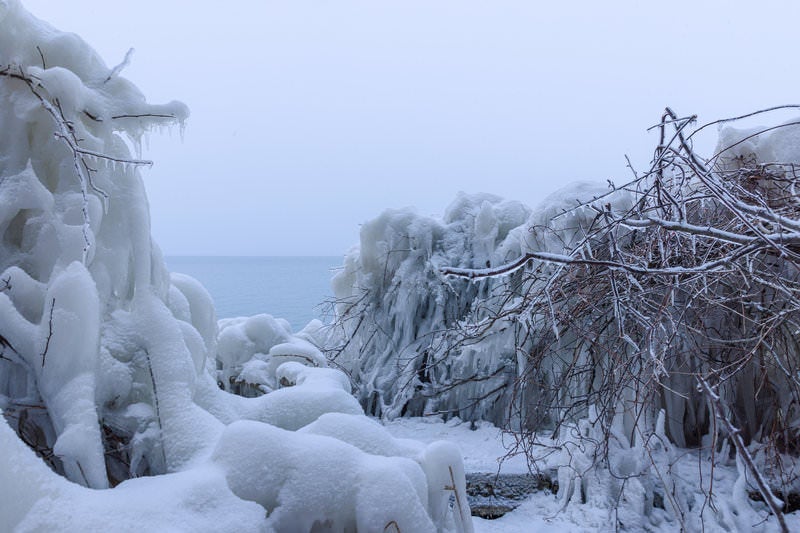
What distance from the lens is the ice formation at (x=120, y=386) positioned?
6.90 feet

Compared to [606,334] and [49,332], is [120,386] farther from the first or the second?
[606,334]

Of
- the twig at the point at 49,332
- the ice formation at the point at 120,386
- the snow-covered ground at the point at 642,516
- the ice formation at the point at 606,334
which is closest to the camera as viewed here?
the ice formation at the point at 120,386

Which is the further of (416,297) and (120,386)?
(416,297)

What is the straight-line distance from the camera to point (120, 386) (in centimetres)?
249

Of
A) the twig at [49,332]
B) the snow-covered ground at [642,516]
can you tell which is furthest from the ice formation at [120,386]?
the snow-covered ground at [642,516]

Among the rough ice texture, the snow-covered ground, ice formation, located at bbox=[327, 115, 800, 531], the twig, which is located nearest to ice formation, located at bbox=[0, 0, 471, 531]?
the twig

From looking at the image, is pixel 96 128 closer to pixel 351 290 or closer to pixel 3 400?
pixel 3 400

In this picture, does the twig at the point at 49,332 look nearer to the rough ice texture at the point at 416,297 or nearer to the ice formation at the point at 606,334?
the ice formation at the point at 606,334

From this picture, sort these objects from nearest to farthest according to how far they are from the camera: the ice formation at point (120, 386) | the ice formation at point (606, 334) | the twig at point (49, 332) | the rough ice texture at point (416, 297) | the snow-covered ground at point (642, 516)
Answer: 1. the ice formation at point (120, 386)
2. the twig at point (49, 332)
3. the ice formation at point (606, 334)
4. the snow-covered ground at point (642, 516)
5. the rough ice texture at point (416, 297)

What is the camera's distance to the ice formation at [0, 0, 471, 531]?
6.90 feet

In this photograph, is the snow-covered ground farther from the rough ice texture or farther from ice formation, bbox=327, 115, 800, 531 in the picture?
the rough ice texture

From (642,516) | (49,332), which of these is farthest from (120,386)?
(642,516)

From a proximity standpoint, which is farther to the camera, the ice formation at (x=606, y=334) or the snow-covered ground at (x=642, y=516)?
the snow-covered ground at (x=642, y=516)

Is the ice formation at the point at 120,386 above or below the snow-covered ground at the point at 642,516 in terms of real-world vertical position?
above
